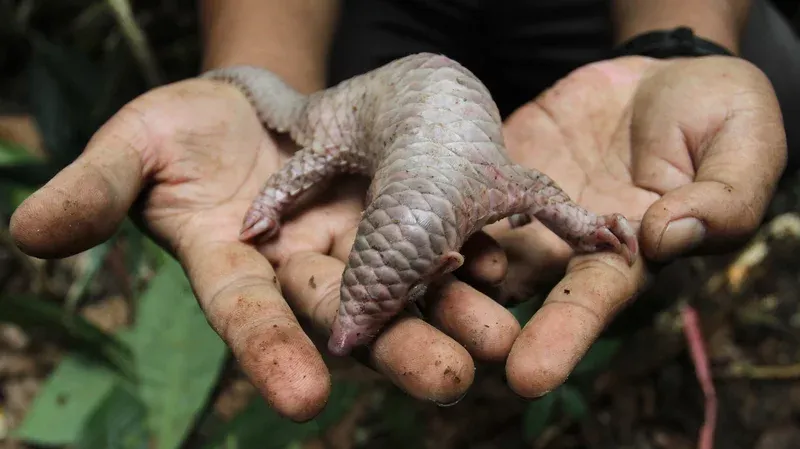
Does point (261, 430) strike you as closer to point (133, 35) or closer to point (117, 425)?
point (117, 425)

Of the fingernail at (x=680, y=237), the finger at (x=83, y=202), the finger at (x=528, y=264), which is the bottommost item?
the finger at (x=528, y=264)

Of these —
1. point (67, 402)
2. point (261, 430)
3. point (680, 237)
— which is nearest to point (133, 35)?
point (67, 402)

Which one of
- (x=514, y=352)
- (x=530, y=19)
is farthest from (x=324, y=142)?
(x=530, y=19)

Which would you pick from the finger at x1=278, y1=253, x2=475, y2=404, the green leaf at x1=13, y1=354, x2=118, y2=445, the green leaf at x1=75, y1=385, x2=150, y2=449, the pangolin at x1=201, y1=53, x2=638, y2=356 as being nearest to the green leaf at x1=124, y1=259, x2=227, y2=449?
the green leaf at x1=75, y1=385, x2=150, y2=449

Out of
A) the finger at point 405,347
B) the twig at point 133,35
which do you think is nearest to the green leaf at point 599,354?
the finger at point 405,347

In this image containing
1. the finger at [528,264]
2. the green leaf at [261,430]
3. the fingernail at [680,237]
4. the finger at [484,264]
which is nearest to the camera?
the fingernail at [680,237]

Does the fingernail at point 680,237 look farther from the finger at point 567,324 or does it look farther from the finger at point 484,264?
the finger at point 484,264
